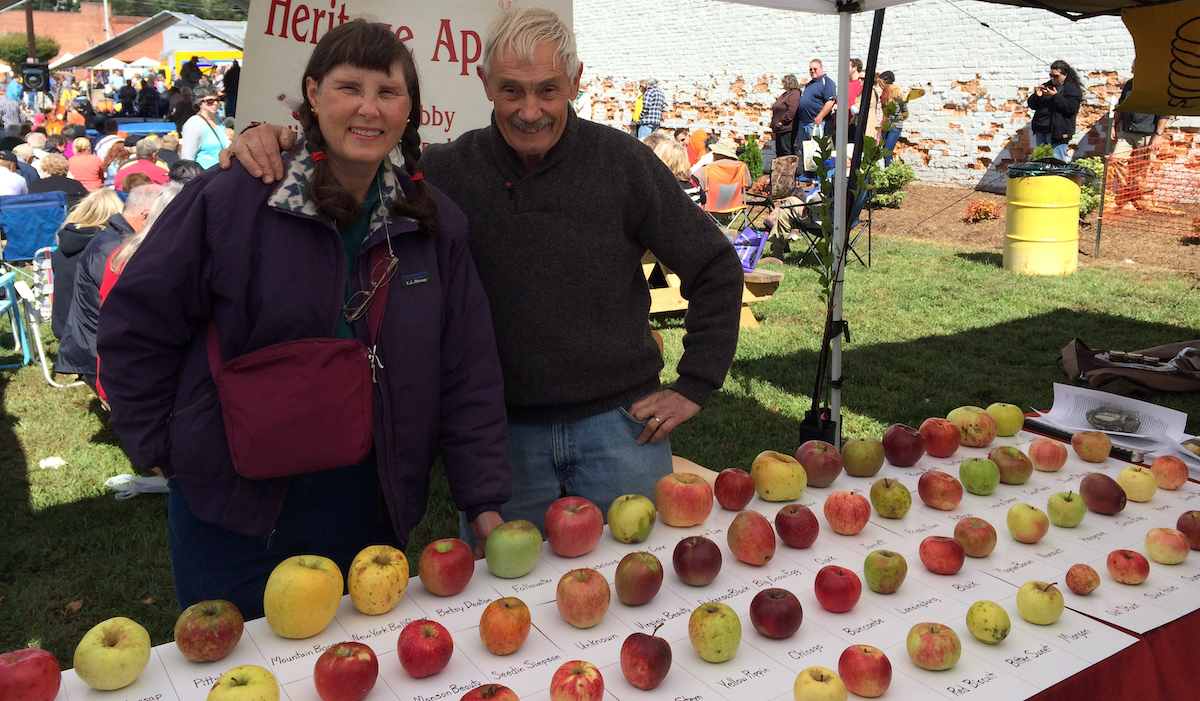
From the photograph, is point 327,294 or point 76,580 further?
point 76,580

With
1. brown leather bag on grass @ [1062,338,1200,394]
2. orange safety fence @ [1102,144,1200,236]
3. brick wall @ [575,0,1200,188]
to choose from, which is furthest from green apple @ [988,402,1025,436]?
brick wall @ [575,0,1200,188]

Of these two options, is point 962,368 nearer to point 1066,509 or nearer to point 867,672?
point 1066,509

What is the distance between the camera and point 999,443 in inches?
102

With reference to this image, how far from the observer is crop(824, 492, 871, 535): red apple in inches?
78.5

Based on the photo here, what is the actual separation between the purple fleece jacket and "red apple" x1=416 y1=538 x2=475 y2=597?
227 mm

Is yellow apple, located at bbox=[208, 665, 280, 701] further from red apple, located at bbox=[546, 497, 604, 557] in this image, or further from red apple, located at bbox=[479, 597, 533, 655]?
red apple, located at bbox=[546, 497, 604, 557]

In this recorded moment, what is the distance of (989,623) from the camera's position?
155cm

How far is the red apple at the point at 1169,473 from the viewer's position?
7.46 feet

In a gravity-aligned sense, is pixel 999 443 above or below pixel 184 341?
below

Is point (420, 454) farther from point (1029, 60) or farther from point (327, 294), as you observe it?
point (1029, 60)

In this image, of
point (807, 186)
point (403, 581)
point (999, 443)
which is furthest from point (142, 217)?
point (807, 186)

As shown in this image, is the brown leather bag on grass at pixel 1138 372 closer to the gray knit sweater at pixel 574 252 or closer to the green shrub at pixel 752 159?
the gray knit sweater at pixel 574 252

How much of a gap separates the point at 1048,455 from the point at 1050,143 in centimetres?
1173

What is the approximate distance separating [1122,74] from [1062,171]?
348 cm
